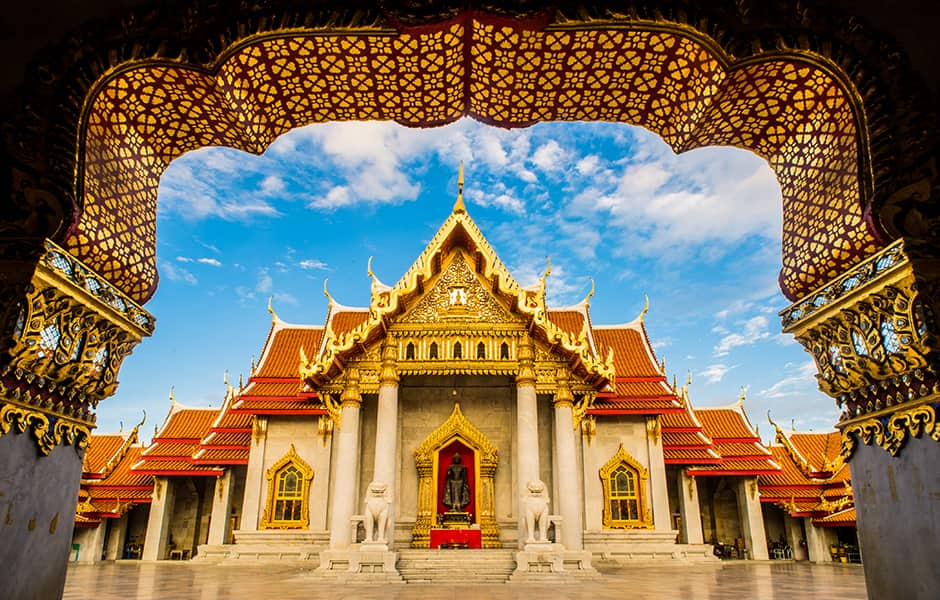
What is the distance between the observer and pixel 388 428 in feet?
38.4

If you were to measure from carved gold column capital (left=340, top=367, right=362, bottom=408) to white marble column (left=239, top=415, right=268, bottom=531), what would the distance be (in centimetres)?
415

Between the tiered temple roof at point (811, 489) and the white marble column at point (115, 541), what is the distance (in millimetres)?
21065

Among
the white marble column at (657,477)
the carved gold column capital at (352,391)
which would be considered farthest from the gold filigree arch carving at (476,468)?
the white marble column at (657,477)

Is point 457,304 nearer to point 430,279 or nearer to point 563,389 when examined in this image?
point 430,279

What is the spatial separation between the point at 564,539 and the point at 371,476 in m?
4.74

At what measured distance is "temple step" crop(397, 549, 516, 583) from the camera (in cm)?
1034

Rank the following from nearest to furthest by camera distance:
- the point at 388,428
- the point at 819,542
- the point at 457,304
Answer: the point at 388,428 → the point at 457,304 → the point at 819,542

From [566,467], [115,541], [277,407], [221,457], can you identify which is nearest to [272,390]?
[277,407]

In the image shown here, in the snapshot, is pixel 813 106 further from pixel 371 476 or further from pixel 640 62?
pixel 371 476

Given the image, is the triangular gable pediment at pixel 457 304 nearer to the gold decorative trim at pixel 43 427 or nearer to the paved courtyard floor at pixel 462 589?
the paved courtyard floor at pixel 462 589

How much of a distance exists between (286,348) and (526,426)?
947cm

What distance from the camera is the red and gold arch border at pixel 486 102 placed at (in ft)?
11.5

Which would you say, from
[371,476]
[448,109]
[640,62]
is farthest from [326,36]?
[371,476]

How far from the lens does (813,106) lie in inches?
149
